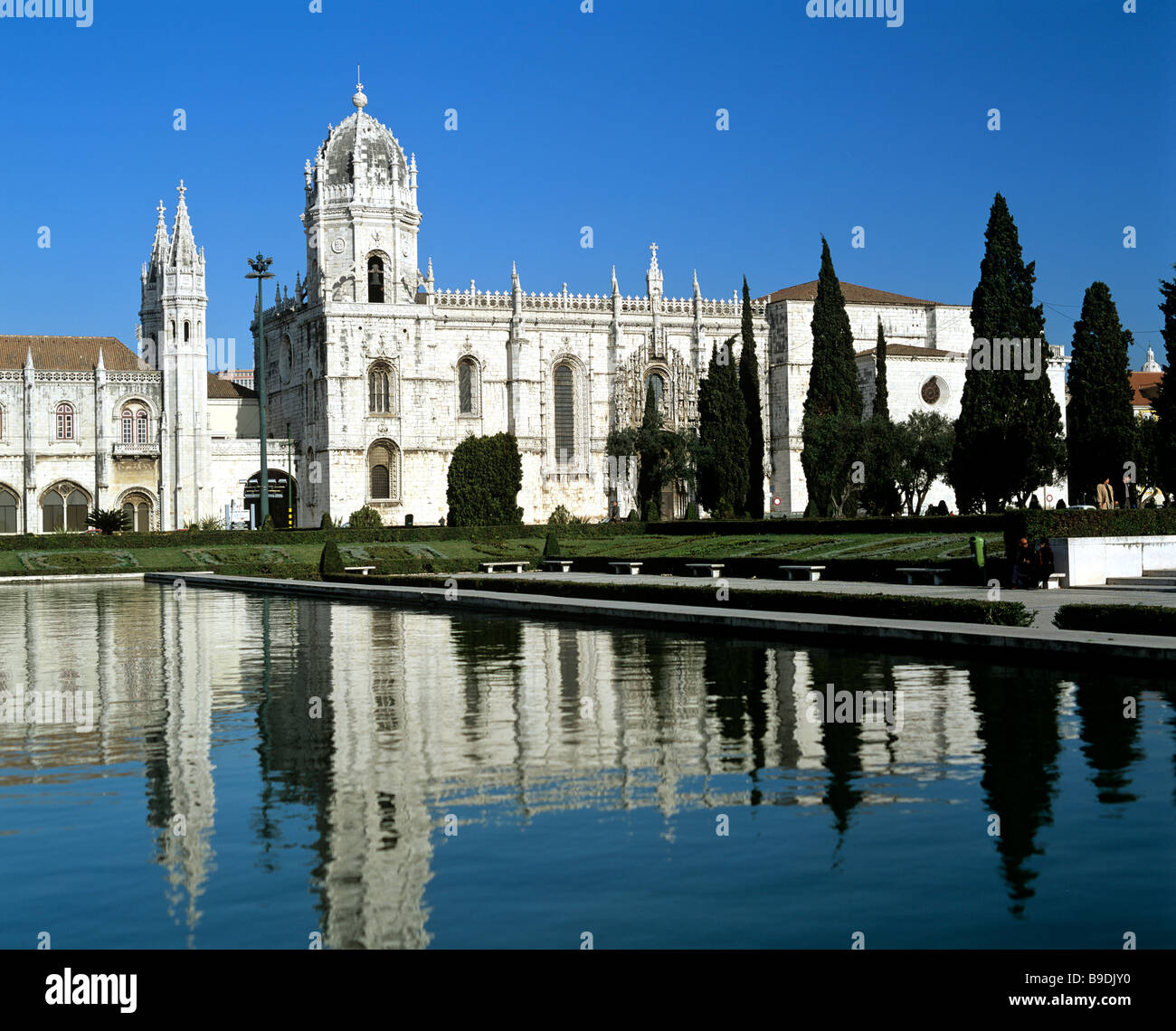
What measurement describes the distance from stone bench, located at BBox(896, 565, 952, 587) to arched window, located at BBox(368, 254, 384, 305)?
143 feet

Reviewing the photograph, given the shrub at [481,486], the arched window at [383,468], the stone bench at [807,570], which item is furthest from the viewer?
the arched window at [383,468]

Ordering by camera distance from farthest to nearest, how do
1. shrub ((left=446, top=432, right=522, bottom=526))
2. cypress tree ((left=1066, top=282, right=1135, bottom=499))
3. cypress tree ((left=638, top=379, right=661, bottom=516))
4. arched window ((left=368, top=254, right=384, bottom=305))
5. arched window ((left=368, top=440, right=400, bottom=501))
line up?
arched window ((left=368, top=254, right=384, bottom=305)), arched window ((left=368, top=440, right=400, bottom=501)), cypress tree ((left=638, top=379, right=661, bottom=516)), shrub ((left=446, top=432, right=522, bottom=526)), cypress tree ((left=1066, top=282, right=1135, bottom=499))

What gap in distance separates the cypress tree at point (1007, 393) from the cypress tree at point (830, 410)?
40.1ft

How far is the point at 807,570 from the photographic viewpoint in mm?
30500

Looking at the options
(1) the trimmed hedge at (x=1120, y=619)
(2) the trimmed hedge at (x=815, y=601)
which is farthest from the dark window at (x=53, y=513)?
(1) the trimmed hedge at (x=1120, y=619)

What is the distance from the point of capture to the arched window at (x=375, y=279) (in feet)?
218

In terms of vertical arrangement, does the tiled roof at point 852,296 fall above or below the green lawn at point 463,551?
above

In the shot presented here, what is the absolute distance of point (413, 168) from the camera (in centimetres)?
6731

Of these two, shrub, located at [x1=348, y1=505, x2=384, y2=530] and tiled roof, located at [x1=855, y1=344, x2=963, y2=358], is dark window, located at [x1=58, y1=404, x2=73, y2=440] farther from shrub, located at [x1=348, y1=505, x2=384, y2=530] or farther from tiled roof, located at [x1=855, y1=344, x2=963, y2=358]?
tiled roof, located at [x1=855, y1=344, x2=963, y2=358]

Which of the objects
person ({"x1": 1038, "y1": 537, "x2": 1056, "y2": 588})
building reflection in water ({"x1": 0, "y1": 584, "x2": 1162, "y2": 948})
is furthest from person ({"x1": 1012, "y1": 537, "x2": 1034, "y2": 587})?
building reflection in water ({"x1": 0, "y1": 584, "x2": 1162, "y2": 948})

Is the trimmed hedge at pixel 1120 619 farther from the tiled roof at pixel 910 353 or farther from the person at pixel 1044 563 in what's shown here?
the tiled roof at pixel 910 353

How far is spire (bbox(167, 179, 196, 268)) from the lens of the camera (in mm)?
70375
